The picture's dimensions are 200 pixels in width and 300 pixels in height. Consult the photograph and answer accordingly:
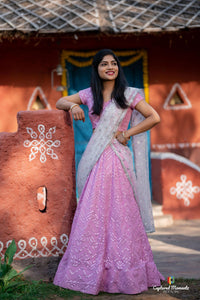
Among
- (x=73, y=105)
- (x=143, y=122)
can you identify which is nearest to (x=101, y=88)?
(x=73, y=105)

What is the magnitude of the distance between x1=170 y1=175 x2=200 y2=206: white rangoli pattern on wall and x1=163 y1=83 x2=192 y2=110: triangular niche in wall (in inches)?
46.0

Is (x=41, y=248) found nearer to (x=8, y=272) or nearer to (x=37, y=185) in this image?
(x=8, y=272)

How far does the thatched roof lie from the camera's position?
20.7 feet

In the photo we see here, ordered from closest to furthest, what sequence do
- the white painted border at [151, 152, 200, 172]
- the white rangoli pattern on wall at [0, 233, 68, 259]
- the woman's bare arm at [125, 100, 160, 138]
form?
the woman's bare arm at [125, 100, 160, 138]
the white rangoli pattern on wall at [0, 233, 68, 259]
the white painted border at [151, 152, 200, 172]

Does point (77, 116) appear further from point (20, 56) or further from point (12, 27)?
point (20, 56)

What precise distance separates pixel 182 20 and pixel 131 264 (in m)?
4.50

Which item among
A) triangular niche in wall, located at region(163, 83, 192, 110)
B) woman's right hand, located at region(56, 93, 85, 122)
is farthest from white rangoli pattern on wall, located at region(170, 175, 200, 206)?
woman's right hand, located at region(56, 93, 85, 122)

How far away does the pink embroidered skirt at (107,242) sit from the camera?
3.16 m

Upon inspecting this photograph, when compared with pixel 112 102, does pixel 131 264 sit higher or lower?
lower

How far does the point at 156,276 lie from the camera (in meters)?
3.32

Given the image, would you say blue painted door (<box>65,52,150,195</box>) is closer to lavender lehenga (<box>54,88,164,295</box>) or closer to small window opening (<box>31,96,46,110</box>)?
small window opening (<box>31,96,46,110</box>)

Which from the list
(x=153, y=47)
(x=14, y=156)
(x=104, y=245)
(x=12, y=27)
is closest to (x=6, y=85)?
(x=12, y=27)

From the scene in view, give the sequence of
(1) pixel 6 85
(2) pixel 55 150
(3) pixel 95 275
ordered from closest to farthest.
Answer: (3) pixel 95 275 < (2) pixel 55 150 < (1) pixel 6 85

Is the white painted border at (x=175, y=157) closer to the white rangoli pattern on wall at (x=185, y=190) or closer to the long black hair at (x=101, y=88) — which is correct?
the white rangoli pattern on wall at (x=185, y=190)
